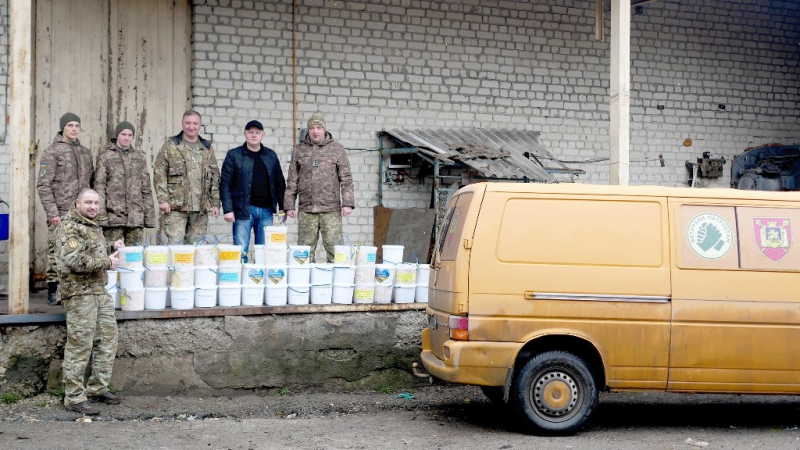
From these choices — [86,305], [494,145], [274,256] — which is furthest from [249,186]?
[494,145]

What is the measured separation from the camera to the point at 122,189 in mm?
9648

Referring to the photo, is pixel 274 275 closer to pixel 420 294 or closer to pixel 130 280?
pixel 130 280

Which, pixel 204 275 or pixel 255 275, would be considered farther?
pixel 255 275

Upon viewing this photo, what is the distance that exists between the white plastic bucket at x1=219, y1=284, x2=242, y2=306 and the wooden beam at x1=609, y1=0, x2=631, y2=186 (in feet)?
12.3

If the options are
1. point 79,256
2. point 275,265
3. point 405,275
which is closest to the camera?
point 79,256

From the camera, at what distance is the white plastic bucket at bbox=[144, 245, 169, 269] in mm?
8734

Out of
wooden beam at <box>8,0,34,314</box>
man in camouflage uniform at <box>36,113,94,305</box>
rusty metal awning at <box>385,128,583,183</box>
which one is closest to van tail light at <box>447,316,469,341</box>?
wooden beam at <box>8,0,34,314</box>

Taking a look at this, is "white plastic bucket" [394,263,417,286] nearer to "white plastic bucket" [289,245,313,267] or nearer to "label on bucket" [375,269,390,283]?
"label on bucket" [375,269,390,283]

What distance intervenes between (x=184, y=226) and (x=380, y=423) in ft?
11.3

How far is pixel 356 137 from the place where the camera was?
1263 cm

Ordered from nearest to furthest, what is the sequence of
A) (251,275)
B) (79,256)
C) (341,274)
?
(79,256)
(251,275)
(341,274)

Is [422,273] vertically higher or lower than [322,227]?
lower

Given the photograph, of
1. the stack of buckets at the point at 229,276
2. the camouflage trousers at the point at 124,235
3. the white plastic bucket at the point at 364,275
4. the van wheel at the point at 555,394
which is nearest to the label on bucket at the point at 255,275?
the stack of buckets at the point at 229,276

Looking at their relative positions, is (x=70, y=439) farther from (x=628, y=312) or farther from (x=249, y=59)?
(x=249, y=59)
